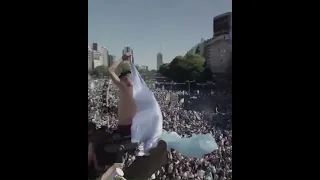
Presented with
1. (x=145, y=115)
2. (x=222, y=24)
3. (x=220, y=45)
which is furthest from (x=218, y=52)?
(x=145, y=115)

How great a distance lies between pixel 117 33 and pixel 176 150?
63cm

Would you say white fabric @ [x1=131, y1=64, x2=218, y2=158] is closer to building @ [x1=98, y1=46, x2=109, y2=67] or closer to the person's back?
the person's back

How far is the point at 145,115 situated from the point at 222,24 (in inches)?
22.6

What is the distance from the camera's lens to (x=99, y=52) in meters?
1.93

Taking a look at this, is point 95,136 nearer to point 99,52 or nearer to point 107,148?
point 107,148

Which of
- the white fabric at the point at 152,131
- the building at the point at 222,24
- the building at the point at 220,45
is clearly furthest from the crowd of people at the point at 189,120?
the building at the point at 222,24

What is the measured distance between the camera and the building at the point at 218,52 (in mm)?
1931

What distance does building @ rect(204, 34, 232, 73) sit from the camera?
76.0 inches

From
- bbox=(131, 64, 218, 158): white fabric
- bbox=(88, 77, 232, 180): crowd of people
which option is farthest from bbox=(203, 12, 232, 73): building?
bbox=(131, 64, 218, 158): white fabric

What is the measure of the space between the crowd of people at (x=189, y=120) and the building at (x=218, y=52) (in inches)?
4.8

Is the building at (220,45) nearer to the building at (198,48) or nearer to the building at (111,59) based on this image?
the building at (198,48)

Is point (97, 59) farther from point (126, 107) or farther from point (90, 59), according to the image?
point (126, 107)
